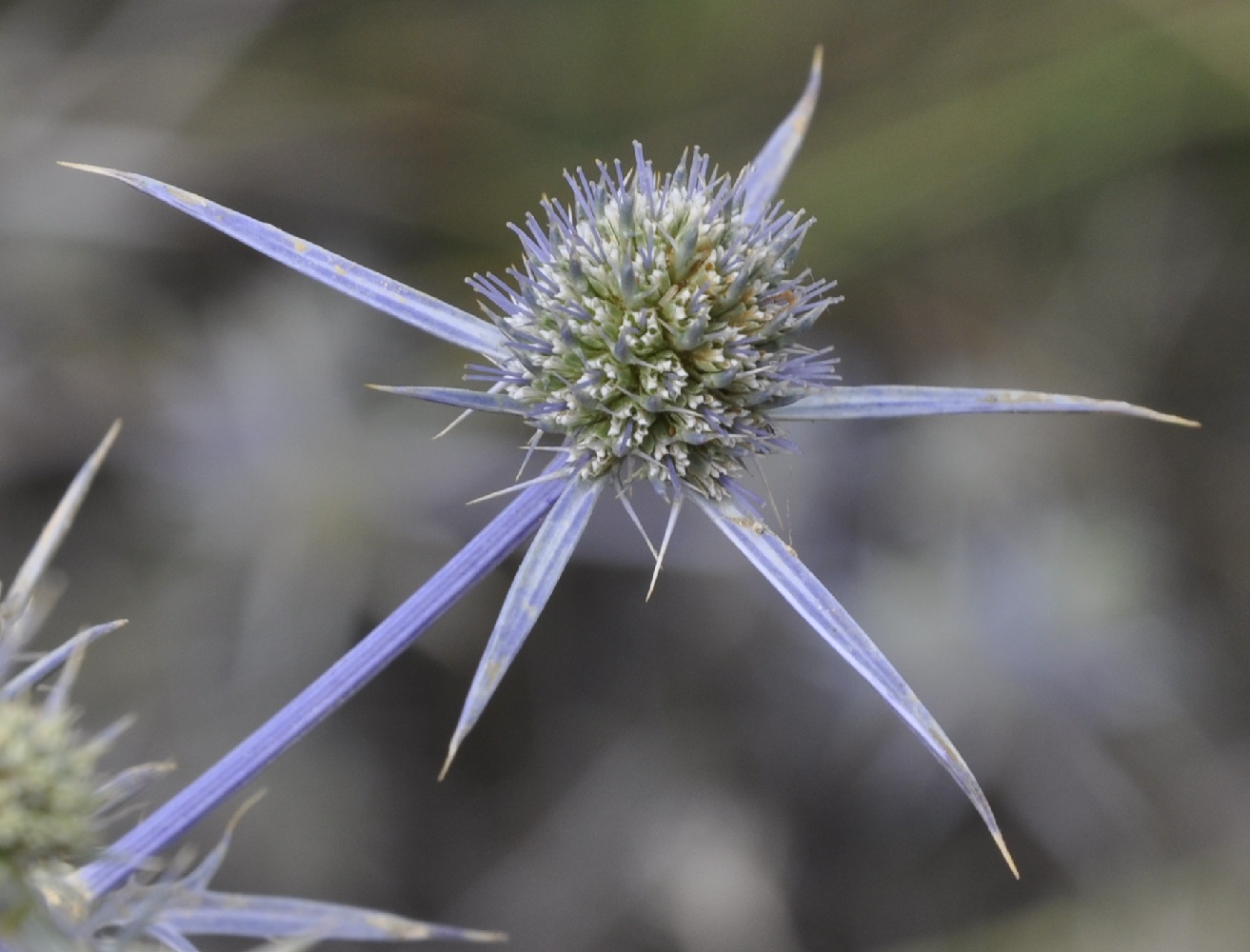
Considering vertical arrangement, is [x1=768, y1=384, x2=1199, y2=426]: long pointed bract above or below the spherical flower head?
above

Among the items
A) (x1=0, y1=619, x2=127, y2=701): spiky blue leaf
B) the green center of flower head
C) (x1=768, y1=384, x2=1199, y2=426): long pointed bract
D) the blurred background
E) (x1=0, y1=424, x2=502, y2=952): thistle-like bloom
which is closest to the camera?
(x1=0, y1=424, x2=502, y2=952): thistle-like bloom

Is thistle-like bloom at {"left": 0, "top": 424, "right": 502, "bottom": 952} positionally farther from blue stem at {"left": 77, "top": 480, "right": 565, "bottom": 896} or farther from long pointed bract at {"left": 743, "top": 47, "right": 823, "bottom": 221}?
long pointed bract at {"left": 743, "top": 47, "right": 823, "bottom": 221}

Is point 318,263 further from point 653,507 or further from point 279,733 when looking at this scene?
point 653,507

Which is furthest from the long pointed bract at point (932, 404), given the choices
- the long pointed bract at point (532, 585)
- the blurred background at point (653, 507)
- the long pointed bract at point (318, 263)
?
the blurred background at point (653, 507)

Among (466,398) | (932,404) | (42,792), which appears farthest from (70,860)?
(932,404)

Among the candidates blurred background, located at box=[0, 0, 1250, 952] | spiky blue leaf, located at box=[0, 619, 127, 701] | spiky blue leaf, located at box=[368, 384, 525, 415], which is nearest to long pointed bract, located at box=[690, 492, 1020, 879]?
spiky blue leaf, located at box=[368, 384, 525, 415]

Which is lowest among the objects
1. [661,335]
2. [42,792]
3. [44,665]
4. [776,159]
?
[42,792]
